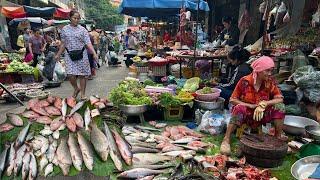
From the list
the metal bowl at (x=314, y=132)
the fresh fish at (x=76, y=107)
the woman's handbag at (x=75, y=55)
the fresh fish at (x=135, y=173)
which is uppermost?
the woman's handbag at (x=75, y=55)

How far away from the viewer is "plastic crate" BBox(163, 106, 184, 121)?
627cm

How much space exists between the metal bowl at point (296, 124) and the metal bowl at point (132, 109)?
102 inches

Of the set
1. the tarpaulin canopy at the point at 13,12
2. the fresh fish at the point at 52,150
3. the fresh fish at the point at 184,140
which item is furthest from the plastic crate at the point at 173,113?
the tarpaulin canopy at the point at 13,12

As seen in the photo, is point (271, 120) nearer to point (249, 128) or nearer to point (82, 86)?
point (249, 128)

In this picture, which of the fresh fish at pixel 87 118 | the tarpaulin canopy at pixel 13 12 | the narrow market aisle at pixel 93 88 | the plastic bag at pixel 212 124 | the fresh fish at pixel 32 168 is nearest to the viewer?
the fresh fish at pixel 32 168

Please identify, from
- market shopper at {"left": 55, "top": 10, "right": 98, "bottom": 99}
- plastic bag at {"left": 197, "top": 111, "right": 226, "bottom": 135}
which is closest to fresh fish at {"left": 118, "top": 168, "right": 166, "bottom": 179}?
plastic bag at {"left": 197, "top": 111, "right": 226, "bottom": 135}

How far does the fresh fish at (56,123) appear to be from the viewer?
4.39 m

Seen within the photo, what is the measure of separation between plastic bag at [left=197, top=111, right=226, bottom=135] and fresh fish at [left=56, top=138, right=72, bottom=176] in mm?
2547

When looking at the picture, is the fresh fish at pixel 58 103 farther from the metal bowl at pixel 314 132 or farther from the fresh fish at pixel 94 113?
the metal bowl at pixel 314 132

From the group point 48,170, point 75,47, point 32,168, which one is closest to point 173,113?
point 75,47

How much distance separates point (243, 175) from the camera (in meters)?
3.83

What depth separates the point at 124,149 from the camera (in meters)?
4.15

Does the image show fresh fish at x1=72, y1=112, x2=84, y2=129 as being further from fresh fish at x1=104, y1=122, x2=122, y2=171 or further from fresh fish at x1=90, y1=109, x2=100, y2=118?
fresh fish at x1=104, y1=122, x2=122, y2=171

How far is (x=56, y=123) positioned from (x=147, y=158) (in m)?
1.39
